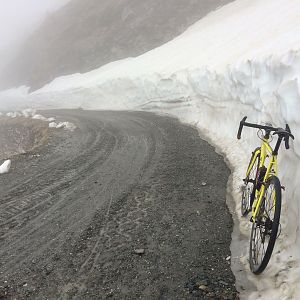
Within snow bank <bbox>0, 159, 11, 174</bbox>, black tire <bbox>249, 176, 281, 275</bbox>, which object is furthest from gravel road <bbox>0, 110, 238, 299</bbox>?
black tire <bbox>249, 176, 281, 275</bbox>

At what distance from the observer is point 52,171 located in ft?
37.3

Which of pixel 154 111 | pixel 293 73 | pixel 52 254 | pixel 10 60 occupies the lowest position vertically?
pixel 154 111

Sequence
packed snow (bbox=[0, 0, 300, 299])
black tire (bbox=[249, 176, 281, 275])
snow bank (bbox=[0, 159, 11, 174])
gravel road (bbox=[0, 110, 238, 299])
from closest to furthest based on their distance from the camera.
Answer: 1. black tire (bbox=[249, 176, 281, 275])
2. gravel road (bbox=[0, 110, 238, 299])
3. packed snow (bbox=[0, 0, 300, 299])
4. snow bank (bbox=[0, 159, 11, 174])

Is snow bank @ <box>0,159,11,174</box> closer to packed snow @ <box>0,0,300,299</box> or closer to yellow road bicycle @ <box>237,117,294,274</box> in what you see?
packed snow @ <box>0,0,300,299</box>

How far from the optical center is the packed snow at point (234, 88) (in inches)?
244

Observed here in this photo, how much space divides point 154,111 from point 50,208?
16329 millimetres

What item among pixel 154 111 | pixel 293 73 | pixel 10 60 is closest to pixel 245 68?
pixel 293 73

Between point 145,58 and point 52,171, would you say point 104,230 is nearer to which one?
point 52,171

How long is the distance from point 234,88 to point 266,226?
8.68m

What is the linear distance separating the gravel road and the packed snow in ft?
1.76

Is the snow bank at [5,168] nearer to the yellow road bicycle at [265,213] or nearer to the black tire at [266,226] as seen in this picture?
the yellow road bicycle at [265,213]

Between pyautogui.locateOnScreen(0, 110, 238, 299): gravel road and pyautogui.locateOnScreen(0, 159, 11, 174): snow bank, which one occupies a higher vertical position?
pyautogui.locateOnScreen(0, 159, 11, 174): snow bank

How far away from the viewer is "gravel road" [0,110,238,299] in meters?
5.70

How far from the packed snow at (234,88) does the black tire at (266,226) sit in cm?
24
